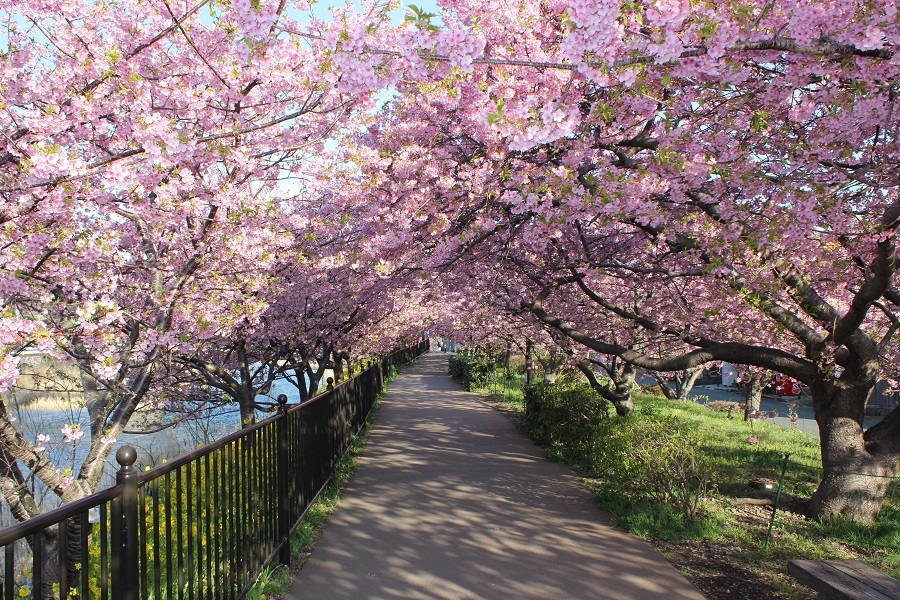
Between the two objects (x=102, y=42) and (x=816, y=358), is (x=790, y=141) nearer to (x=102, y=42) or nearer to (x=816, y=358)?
(x=816, y=358)

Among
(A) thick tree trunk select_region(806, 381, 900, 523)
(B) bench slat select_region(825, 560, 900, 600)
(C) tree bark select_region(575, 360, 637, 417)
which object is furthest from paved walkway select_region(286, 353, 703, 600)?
(C) tree bark select_region(575, 360, 637, 417)

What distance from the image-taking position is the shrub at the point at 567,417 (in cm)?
949

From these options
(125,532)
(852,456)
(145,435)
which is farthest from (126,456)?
(145,435)

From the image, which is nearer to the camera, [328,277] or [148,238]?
[148,238]

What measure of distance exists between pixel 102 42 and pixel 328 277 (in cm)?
589

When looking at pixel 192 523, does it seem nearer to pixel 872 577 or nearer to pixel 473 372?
pixel 872 577

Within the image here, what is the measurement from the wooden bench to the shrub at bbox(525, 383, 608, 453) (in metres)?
4.67

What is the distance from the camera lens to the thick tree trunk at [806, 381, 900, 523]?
19.4 ft

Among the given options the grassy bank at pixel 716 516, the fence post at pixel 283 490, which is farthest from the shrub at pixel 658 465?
the fence post at pixel 283 490

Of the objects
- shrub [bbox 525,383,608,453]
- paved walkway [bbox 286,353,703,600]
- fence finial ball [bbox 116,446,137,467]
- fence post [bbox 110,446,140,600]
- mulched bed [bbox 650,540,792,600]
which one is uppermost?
fence finial ball [bbox 116,446,137,467]

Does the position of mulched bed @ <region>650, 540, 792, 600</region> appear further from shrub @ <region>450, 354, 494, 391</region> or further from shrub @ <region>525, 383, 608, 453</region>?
shrub @ <region>450, 354, 494, 391</region>

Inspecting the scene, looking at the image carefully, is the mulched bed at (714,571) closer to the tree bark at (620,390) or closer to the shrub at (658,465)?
the shrub at (658,465)

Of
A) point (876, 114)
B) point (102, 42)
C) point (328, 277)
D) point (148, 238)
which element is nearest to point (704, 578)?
point (876, 114)

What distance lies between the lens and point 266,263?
21.0ft
